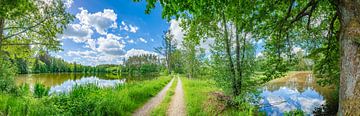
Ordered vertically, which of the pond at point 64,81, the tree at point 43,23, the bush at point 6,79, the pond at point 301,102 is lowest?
the pond at point 301,102

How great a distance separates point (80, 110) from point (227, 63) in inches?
225

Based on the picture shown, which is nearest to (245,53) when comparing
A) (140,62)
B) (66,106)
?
(66,106)

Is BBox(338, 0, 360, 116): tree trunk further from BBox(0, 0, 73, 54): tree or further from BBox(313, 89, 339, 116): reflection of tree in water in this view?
BBox(0, 0, 73, 54): tree

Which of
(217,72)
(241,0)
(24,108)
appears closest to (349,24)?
(241,0)

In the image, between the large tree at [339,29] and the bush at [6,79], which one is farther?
the bush at [6,79]

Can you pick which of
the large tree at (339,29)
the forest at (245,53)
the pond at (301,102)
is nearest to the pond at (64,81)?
the forest at (245,53)

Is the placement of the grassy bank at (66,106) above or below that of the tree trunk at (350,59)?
below

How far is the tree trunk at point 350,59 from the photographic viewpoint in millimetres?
4098

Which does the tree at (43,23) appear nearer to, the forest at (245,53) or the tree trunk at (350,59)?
the forest at (245,53)

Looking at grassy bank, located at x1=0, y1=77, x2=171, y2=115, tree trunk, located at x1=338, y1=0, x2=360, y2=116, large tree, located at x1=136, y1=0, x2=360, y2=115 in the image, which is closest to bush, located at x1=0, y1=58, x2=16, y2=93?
grassy bank, located at x1=0, y1=77, x2=171, y2=115

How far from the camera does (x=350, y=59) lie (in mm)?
4242

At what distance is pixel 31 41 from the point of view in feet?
55.8

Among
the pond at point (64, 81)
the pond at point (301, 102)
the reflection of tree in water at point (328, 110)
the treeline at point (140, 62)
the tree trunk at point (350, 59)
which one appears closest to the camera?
the tree trunk at point (350, 59)

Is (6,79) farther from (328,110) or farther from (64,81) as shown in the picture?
(64,81)
